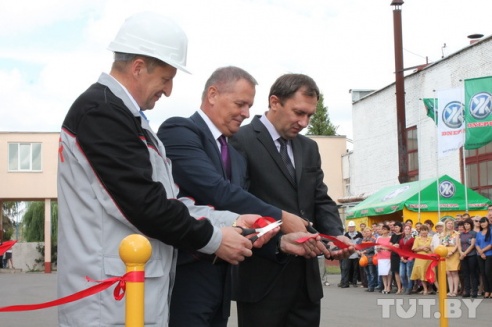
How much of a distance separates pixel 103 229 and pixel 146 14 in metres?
1.03

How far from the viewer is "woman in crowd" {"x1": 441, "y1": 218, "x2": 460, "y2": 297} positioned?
20.0 m

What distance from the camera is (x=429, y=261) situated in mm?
17797

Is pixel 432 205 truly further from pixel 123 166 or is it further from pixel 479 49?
pixel 123 166

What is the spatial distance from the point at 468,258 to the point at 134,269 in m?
17.6

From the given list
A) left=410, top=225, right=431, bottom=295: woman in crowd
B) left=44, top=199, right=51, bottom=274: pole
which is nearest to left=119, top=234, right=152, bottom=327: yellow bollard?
left=410, top=225, right=431, bottom=295: woman in crowd

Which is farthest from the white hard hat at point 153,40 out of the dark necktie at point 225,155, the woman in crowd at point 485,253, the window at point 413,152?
the window at point 413,152

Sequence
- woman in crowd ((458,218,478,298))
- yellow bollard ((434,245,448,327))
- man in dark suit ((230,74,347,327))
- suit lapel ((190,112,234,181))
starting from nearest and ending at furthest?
suit lapel ((190,112,234,181)), man in dark suit ((230,74,347,327)), yellow bollard ((434,245,448,327)), woman in crowd ((458,218,478,298))

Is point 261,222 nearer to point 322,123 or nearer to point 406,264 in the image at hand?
point 406,264

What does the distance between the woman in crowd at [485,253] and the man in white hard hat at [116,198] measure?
16.4 m

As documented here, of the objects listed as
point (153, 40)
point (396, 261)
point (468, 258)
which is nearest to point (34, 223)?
point (396, 261)

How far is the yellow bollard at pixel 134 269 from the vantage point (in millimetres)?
2982

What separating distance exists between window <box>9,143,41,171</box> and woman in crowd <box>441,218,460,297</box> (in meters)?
37.7

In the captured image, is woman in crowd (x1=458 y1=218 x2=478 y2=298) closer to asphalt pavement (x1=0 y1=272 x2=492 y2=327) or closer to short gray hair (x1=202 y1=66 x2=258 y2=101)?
asphalt pavement (x1=0 y1=272 x2=492 y2=327)

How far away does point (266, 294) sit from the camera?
514 centimetres
